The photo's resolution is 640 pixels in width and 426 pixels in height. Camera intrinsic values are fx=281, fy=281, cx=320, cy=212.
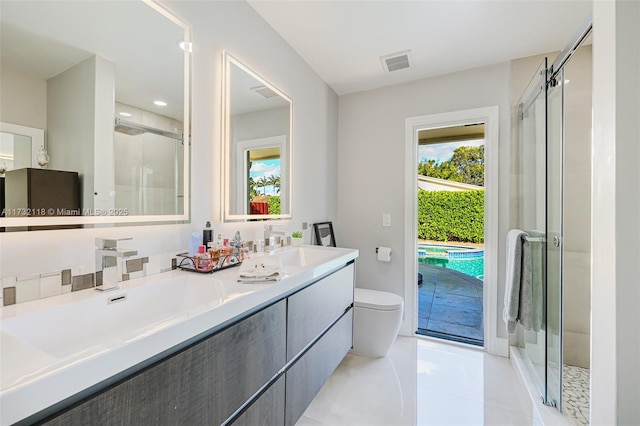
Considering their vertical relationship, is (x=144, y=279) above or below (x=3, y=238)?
below

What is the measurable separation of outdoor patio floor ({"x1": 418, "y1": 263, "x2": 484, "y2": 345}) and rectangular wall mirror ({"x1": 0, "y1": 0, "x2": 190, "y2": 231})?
A: 251cm

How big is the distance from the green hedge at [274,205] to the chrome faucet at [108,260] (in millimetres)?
1073

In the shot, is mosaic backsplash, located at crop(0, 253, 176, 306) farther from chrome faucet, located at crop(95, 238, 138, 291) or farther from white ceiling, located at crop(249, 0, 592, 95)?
white ceiling, located at crop(249, 0, 592, 95)

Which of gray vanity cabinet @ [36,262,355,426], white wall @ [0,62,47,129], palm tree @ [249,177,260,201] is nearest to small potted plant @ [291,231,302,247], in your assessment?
palm tree @ [249,177,260,201]

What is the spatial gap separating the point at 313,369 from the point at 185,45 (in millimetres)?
1668

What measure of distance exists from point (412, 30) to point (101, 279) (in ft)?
7.38

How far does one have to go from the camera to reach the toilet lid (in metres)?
2.11

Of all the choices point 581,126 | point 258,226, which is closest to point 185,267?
point 258,226

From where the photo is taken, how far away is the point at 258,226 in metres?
1.82

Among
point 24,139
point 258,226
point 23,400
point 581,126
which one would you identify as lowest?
point 23,400

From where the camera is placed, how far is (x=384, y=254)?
8.82 feet
